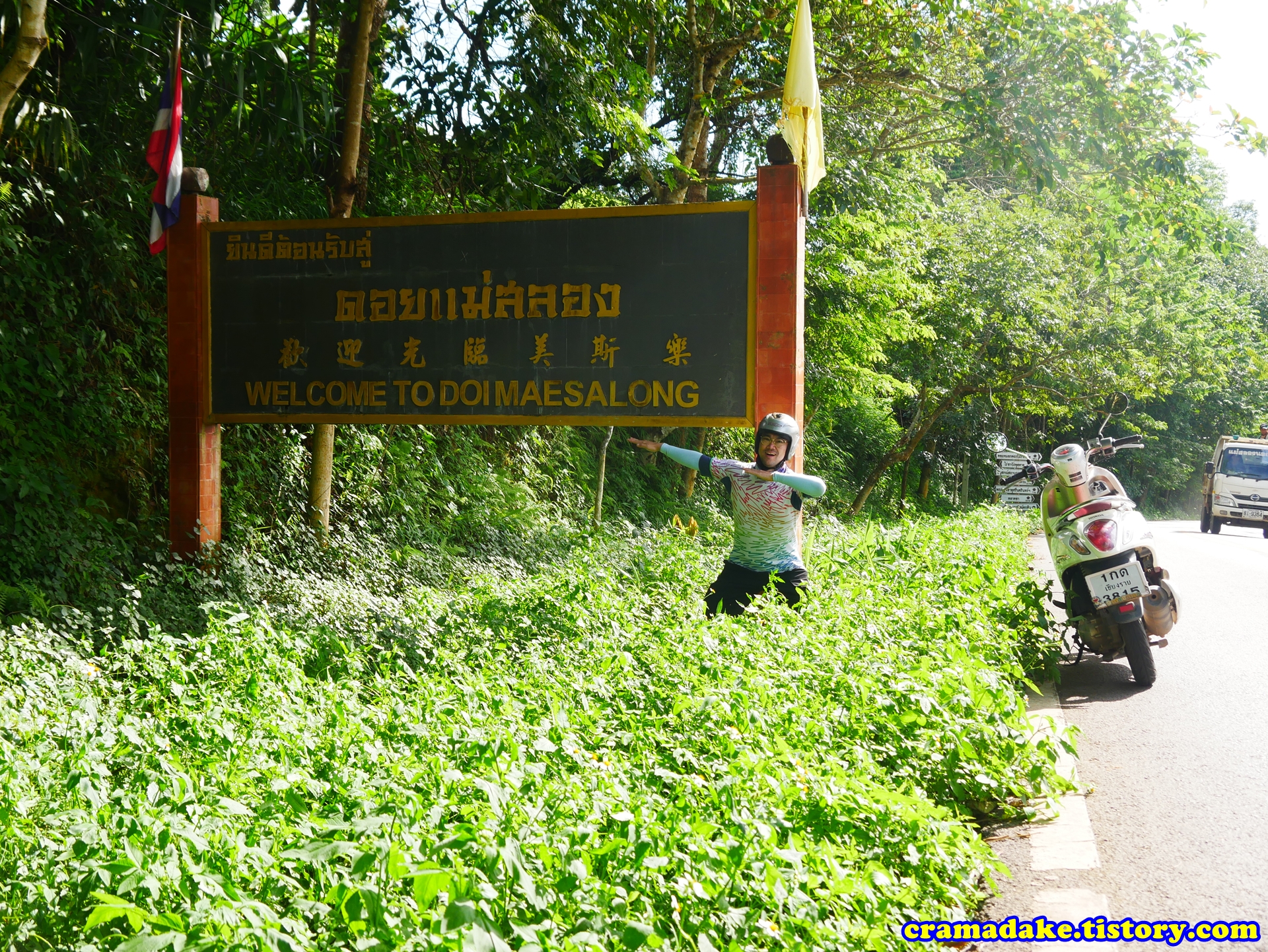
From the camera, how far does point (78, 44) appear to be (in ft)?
26.2

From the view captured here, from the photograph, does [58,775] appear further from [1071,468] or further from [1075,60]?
[1075,60]

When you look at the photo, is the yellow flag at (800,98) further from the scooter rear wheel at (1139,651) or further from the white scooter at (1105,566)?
the scooter rear wheel at (1139,651)

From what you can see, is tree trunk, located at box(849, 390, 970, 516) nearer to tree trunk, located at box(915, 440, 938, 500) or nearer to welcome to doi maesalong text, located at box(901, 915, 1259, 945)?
tree trunk, located at box(915, 440, 938, 500)

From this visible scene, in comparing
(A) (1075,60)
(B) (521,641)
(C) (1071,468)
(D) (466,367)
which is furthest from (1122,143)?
(B) (521,641)

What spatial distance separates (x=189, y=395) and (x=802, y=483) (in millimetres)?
5333

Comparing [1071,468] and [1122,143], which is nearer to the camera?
[1071,468]

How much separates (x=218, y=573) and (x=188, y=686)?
3.99 meters

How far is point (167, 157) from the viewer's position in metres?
8.31

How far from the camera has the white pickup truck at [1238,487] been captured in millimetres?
23609

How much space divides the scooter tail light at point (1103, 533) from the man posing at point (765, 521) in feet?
6.67

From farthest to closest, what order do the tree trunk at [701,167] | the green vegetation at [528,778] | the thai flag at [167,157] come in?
the tree trunk at [701,167] → the thai flag at [167,157] → the green vegetation at [528,778]

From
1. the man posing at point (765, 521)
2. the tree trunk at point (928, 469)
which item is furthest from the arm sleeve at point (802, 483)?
the tree trunk at point (928, 469)

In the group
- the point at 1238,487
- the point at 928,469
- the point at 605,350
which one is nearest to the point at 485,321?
the point at 605,350

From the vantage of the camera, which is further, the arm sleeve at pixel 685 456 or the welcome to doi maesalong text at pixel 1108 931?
the arm sleeve at pixel 685 456
